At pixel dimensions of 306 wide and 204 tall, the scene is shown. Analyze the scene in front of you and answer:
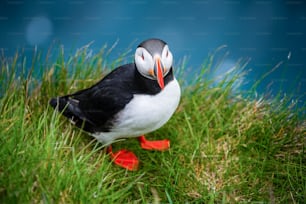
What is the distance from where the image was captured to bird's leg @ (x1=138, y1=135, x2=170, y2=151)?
3041 millimetres

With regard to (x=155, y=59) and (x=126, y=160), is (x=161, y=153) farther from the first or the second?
(x=155, y=59)

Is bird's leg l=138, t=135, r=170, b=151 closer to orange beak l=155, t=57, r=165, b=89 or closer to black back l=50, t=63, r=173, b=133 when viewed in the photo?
black back l=50, t=63, r=173, b=133

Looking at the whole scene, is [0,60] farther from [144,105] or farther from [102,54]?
[144,105]

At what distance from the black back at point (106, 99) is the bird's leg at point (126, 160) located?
0.78ft

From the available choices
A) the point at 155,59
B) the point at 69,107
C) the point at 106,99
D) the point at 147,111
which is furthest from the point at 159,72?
the point at 69,107

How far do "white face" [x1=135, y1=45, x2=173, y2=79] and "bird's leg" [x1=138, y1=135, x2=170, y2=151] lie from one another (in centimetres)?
66

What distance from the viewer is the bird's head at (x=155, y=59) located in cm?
238

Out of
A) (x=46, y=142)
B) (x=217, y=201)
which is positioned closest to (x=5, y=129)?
(x=46, y=142)

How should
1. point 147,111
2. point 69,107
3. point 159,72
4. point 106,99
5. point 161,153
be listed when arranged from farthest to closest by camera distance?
point 161,153
point 69,107
point 106,99
point 147,111
point 159,72

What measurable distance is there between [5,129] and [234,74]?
1.74 metres

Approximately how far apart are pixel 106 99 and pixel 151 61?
0.45m

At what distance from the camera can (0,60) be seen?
323cm

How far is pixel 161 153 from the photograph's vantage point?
3020mm

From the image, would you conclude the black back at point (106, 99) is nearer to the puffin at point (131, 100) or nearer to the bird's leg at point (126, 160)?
the puffin at point (131, 100)
